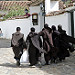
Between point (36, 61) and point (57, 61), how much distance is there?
1.33 m

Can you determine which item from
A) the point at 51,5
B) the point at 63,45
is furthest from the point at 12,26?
the point at 63,45

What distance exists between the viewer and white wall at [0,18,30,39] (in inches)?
846

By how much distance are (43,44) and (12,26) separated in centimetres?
1527

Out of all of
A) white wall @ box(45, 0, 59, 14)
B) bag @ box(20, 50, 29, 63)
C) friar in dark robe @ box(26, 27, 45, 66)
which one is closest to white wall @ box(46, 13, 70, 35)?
white wall @ box(45, 0, 59, 14)

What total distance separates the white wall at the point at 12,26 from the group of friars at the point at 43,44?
1226cm

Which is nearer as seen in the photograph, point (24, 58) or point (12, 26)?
point (24, 58)

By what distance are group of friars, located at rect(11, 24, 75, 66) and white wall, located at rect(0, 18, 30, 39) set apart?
12256 mm

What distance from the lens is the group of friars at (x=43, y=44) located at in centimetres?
832

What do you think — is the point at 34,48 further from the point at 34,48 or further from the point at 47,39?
the point at 47,39

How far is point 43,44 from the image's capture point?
868cm

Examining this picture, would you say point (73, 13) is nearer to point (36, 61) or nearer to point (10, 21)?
point (36, 61)

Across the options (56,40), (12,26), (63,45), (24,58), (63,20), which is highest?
(63,20)

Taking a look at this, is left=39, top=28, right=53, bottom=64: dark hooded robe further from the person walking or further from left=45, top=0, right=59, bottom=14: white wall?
left=45, top=0, right=59, bottom=14: white wall

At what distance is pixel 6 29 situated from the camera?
24.6 meters
